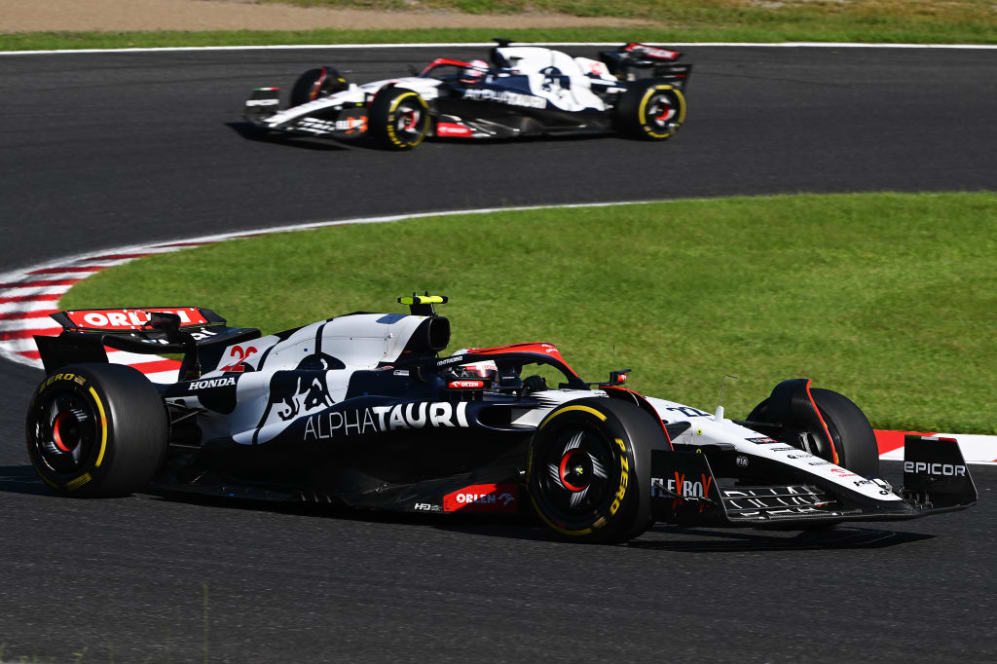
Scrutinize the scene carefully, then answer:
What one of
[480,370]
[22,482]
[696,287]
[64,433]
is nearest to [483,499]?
[480,370]

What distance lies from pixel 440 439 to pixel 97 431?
165 centimetres

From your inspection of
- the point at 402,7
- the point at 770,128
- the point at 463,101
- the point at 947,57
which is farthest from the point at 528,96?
the point at 402,7

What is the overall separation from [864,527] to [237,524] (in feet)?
9.33

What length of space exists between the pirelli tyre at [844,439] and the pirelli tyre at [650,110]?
1279cm

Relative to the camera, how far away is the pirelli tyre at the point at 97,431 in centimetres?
687

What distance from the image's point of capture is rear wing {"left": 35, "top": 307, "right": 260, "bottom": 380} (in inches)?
303

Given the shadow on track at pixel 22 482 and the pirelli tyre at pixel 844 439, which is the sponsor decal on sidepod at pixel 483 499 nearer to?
the pirelli tyre at pixel 844 439

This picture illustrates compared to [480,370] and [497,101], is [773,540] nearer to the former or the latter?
[480,370]

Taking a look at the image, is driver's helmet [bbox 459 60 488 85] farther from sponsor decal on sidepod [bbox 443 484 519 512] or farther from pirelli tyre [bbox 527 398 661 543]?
pirelli tyre [bbox 527 398 661 543]

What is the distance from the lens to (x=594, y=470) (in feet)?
19.7

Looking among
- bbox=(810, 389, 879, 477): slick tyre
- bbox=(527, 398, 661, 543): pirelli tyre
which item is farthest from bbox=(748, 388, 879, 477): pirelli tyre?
bbox=(527, 398, 661, 543): pirelli tyre

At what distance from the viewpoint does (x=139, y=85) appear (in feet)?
67.4

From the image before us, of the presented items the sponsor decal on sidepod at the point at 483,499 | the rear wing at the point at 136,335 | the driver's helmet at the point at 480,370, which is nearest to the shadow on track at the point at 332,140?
the rear wing at the point at 136,335

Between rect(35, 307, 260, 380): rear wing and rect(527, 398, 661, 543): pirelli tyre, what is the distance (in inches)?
96.4
